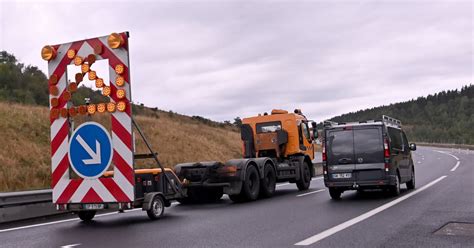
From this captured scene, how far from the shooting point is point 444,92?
187 m

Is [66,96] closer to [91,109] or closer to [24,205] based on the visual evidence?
[91,109]

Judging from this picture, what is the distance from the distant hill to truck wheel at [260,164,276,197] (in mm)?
109636

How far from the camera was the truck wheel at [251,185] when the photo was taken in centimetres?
1528

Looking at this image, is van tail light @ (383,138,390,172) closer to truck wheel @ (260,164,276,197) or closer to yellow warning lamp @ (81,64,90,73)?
truck wheel @ (260,164,276,197)

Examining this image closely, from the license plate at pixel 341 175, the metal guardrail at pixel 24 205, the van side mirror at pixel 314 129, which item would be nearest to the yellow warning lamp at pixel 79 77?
the metal guardrail at pixel 24 205

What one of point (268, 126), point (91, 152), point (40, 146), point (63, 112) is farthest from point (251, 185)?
point (40, 146)

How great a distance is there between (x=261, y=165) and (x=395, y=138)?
152 inches

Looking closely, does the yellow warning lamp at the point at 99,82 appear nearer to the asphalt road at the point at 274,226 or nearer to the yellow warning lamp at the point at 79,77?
the yellow warning lamp at the point at 79,77

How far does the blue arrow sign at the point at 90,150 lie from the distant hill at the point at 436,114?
117 m

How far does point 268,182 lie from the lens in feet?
55.5

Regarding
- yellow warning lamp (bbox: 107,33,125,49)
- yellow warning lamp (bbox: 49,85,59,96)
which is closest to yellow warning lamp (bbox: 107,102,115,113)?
yellow warning lamp (bbox: 107,33,125,49)

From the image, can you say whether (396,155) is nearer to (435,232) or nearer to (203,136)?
(435,232)

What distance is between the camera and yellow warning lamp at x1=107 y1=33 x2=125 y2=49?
10562mm

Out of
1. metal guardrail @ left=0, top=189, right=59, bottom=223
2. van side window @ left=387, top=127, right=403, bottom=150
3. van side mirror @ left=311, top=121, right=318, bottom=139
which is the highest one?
van side mirror @ left=311, top=121, right=318, bottom=139
